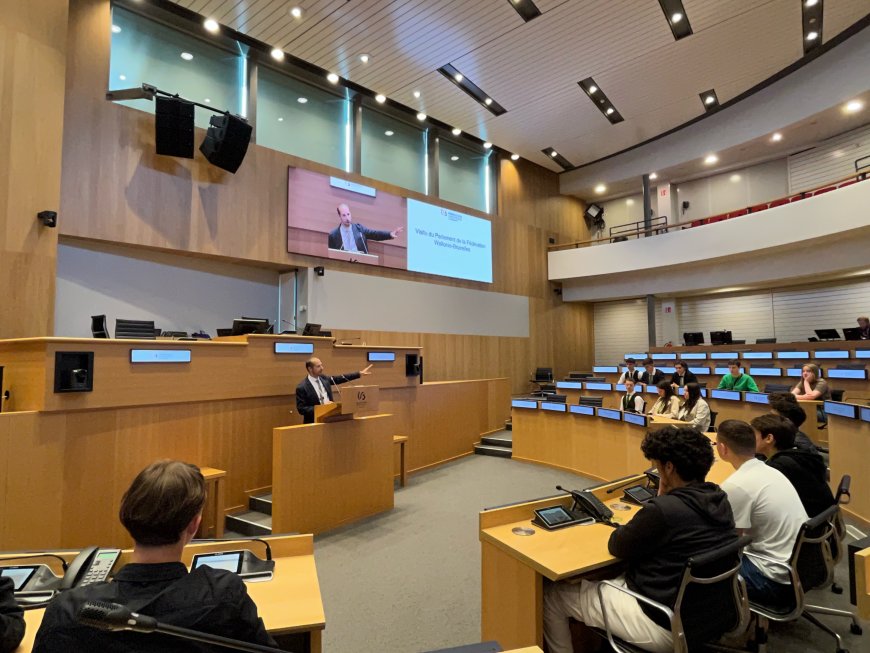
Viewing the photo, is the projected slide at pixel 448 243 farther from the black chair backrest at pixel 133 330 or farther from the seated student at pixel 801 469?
the seated student at pixel 801 469

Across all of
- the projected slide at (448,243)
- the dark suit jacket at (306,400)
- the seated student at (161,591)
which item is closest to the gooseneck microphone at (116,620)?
the seated student at (161,591)

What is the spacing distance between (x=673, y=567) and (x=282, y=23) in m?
7.73

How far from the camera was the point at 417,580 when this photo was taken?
3.35 meters

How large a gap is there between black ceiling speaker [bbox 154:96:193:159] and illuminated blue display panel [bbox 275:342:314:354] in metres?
3.14

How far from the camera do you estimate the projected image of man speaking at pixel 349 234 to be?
8.25 m

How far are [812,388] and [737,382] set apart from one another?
104 centimetres

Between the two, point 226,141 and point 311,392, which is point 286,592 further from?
point 226,141

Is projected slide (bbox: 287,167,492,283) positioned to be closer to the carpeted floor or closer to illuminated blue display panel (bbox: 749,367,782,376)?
the carpeted floor

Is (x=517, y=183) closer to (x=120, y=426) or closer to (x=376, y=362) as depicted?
(x=376, y=362)

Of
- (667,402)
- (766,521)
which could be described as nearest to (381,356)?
(667,402)

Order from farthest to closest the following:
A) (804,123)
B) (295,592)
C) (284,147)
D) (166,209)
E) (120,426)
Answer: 1. (804,123)
2. (284,147)
3. (166,209)
4. (120,426)
5. (295,592)

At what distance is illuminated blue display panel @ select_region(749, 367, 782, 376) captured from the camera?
7.45 meters

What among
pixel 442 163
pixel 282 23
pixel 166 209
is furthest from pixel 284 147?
pixel 442 163

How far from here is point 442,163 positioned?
421 inches
